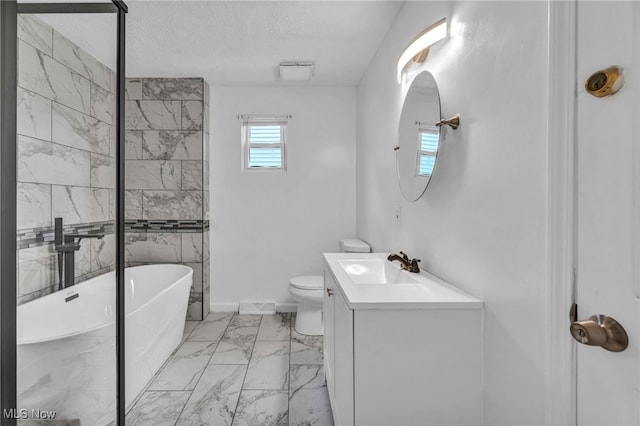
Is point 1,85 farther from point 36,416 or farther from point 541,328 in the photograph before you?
point 541,328

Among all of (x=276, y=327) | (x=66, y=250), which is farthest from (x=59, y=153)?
(x=276, y=327)

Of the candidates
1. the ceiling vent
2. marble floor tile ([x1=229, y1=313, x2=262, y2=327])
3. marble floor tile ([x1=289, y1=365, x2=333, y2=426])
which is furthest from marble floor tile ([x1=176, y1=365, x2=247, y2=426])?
the ceiling vent

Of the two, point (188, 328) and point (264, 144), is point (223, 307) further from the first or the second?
point (264, 144)

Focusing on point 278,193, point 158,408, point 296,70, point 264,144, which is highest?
point 296,70

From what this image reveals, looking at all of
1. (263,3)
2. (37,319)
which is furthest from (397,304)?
(263,3)

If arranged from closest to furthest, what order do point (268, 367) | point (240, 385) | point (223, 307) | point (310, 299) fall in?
point (240, 385)
point (268, 367)
point (310, 299)
point (223, 307)

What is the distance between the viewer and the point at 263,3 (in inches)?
86.0

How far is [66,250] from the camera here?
4.58 ft

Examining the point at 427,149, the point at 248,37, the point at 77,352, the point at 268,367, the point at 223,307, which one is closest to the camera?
the point at 77,352

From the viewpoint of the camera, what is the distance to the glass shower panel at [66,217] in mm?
1085

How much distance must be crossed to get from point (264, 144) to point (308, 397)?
262cm

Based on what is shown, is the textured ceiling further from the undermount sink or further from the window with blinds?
the undermount sink

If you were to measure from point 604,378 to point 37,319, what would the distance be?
171cm

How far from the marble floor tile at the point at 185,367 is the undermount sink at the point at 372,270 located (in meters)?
1.35
